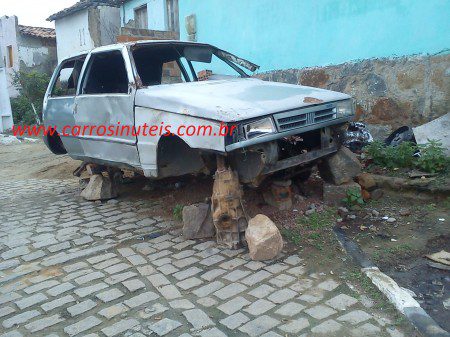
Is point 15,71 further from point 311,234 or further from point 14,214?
point 311,234

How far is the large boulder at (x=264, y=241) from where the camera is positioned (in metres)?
3.26

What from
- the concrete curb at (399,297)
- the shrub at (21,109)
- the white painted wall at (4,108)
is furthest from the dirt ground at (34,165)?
the shrub at (21,109)

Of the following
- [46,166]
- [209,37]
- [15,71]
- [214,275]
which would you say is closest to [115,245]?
[214,275]

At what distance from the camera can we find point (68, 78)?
5699 mm

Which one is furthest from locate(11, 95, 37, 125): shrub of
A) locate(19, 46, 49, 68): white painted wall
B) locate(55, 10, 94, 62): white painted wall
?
locate(55, 10, 94, 62): white painted wall

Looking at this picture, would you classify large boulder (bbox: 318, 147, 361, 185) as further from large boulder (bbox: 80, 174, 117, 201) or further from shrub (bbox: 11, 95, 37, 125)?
shrub (bbox: 11, 95, 37, 125)

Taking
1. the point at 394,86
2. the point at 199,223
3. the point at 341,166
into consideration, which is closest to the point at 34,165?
the point at 199,223

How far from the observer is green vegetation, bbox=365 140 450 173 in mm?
4637

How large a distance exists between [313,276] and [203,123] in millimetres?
1480

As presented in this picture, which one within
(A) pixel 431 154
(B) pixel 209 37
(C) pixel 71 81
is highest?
(B) pixel 209 37

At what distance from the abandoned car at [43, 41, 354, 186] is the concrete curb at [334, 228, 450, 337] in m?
1.06

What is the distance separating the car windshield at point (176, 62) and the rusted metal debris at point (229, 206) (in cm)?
193

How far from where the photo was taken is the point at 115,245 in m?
3.91

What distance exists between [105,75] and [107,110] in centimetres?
124
